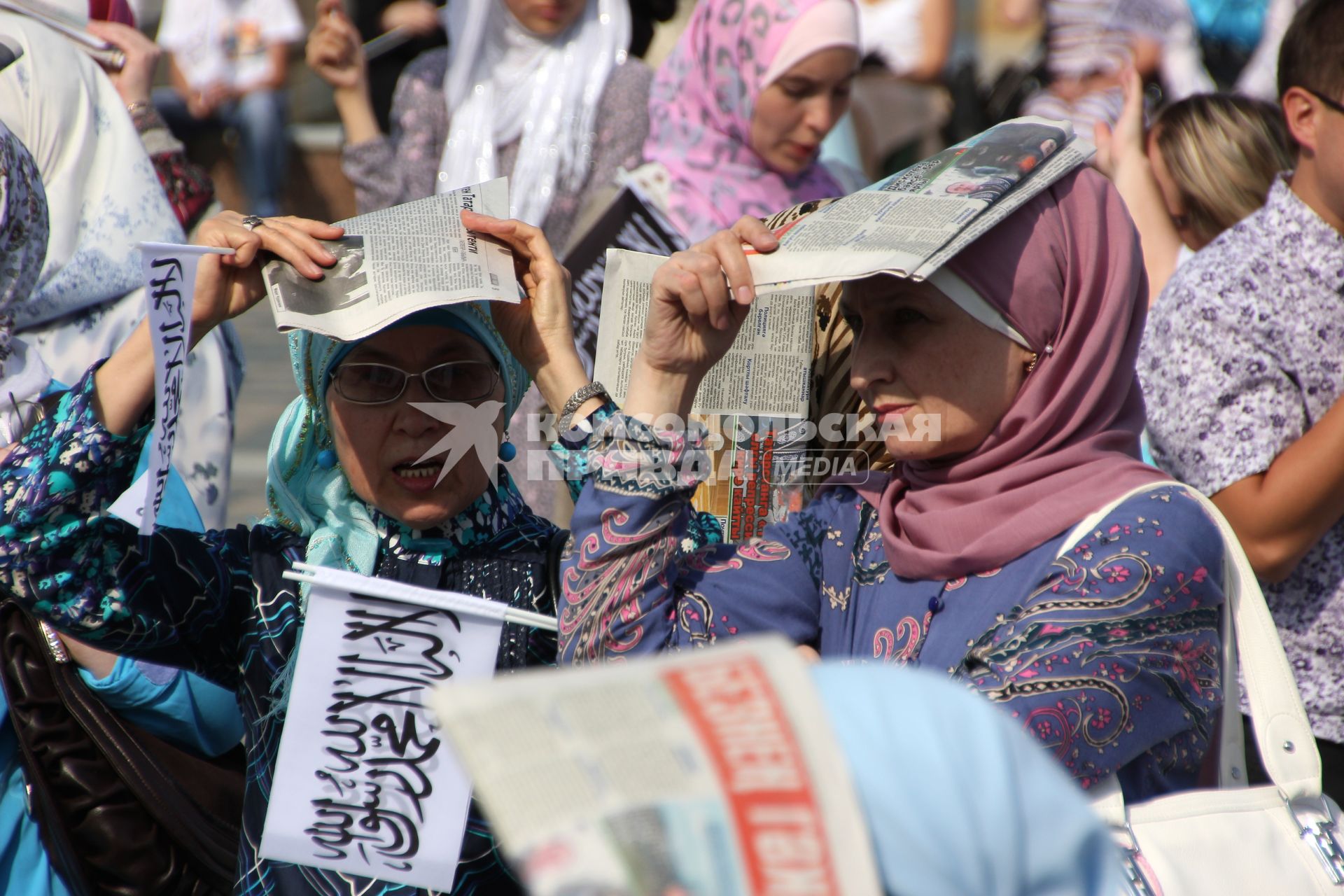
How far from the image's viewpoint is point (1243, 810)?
1.75 m

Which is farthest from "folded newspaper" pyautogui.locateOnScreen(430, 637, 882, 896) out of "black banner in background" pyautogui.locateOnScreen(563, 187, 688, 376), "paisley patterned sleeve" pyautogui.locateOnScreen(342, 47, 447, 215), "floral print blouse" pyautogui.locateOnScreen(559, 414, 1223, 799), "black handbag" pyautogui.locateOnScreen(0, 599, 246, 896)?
"paisley patterned sleeve" pyautogui.locateOnScreen(342, 47, 447, 215)

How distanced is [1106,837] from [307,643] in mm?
1234

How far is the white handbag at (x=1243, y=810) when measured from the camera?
169 centimetres

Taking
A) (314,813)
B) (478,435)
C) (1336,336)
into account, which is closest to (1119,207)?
(1336,336)

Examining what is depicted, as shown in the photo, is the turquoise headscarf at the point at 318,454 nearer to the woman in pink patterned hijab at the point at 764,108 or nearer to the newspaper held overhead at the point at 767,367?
the newspaper held overhead at the point at 767,367

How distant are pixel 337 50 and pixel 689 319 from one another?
129 inches

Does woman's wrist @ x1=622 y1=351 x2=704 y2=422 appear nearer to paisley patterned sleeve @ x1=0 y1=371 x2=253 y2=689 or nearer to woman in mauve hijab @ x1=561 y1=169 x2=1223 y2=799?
woman in mauve hijab @ x1=561 y1=169 x2=1223 y2=799

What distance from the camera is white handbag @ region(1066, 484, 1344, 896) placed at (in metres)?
1.69

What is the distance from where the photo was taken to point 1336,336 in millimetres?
2533

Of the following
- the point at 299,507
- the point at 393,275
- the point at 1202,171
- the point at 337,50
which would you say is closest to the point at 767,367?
the point at 393,275

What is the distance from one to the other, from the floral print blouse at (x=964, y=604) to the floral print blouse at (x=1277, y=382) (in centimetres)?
75

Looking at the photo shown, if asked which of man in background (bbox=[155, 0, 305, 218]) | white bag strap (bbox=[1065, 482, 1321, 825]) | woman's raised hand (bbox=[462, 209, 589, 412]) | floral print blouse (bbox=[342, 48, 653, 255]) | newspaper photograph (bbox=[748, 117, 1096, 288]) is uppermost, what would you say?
newspaper photograph (bbox=[748, 117, 1096, 288])

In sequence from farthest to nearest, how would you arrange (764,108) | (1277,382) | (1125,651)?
(764,108), (1277,382), (1125,651)

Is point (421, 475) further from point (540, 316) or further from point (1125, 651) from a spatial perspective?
point (1125, 651)
